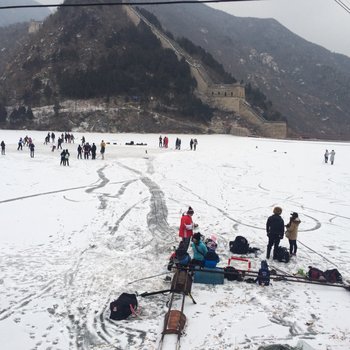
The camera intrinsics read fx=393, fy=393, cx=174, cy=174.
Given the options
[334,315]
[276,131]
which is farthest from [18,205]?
[276,131]

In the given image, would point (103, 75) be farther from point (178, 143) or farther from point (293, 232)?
point (293, 232)

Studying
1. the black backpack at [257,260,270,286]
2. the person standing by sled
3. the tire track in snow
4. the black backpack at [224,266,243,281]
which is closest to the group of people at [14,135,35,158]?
the tire track in snow

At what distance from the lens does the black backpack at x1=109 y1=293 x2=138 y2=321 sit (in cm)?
717

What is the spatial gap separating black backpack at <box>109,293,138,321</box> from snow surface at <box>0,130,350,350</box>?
13 cm

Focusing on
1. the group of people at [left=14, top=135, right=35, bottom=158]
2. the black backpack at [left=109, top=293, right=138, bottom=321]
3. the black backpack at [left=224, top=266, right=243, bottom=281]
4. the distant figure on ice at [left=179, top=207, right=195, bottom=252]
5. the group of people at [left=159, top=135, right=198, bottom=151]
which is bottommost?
the black backpack at [left=109, top=293, right=138, bottom=321]

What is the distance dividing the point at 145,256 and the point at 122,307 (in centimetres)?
324

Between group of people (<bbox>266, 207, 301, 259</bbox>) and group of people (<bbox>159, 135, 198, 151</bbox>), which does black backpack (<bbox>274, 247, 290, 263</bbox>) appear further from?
group of people (<bbox>159, 135, 198, 151</bbox>)

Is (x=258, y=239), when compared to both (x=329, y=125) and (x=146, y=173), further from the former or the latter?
(x=329, y=125)

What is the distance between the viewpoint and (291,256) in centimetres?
1080

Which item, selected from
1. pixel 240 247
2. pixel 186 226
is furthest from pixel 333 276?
pixel 186 226

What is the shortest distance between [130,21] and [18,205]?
93.1 metres

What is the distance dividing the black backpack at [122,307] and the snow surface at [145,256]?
134 millimetres

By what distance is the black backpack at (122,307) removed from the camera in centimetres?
717

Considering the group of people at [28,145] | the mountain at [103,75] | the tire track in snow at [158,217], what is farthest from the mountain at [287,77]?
the tire track in snow at [158,217]
